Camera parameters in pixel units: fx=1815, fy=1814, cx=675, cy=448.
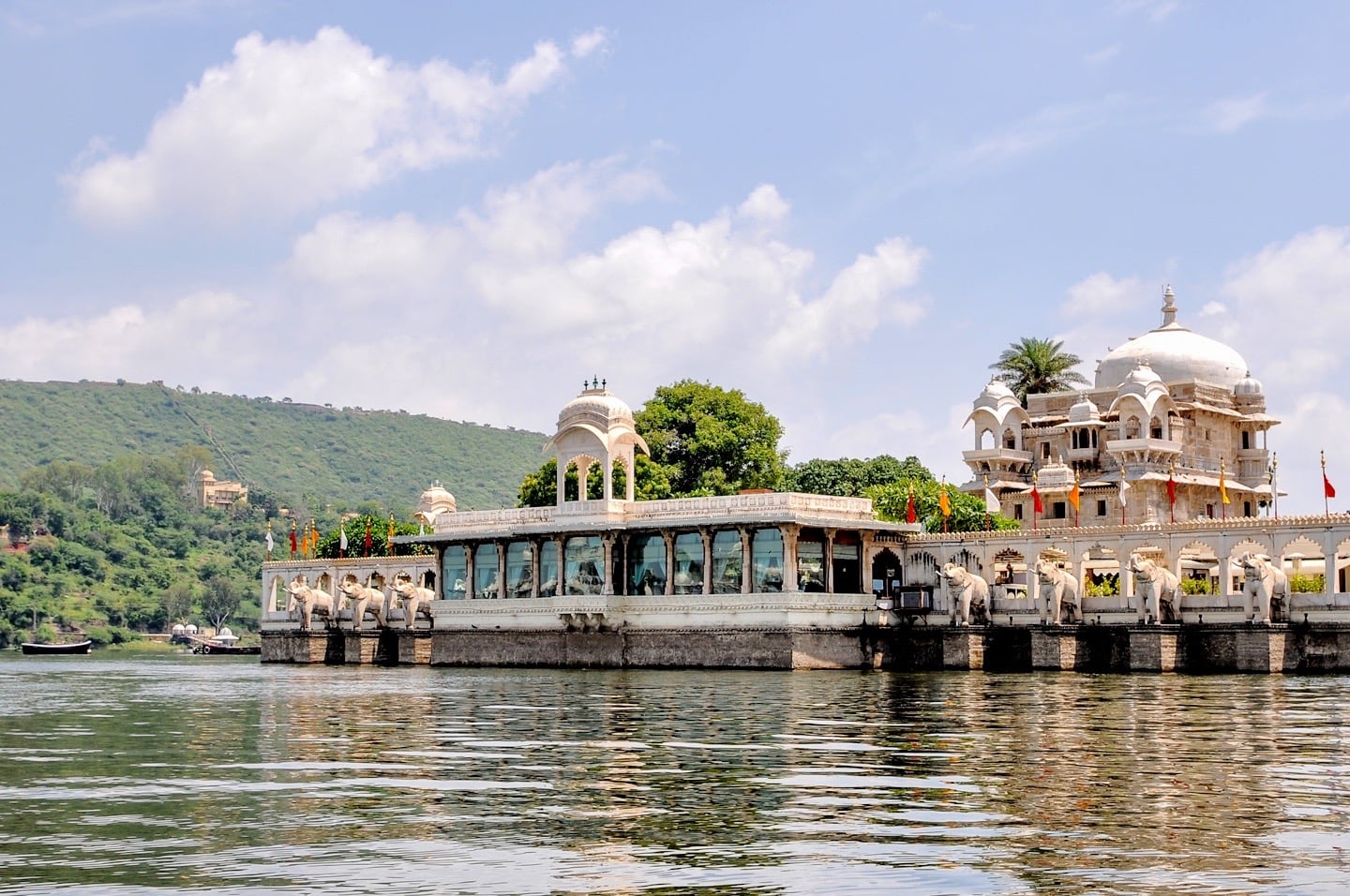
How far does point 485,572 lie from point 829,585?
14.7 metres

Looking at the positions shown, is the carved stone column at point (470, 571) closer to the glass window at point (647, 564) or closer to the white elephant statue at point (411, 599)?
the white elephant statue at point (411, 599)

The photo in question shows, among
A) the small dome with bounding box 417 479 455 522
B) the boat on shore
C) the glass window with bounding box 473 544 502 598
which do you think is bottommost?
the boat on shore

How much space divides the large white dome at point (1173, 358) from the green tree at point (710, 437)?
54.4ft

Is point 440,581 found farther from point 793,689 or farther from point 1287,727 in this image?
point 1287,727

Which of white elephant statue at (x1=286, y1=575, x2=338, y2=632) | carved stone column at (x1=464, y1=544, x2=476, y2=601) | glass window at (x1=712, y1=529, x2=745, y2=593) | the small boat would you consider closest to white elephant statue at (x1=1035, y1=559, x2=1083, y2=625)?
glass window at (x1=712, y1=529, x2=745, y2=593)

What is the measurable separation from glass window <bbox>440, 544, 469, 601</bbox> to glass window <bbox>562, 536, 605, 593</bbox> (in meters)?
6.10

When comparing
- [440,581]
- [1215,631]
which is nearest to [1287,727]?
[1215,631]

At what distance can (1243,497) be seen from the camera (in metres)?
83.2

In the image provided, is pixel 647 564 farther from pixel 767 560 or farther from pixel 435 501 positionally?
pixel 435 501

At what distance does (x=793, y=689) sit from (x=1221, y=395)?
1873 inches

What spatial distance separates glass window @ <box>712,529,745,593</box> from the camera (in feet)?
200

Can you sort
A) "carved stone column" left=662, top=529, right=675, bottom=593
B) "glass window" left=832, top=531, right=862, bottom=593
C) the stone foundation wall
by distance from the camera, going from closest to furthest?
the stone foundation wall → "glass window" left=832, top=531, right=862, bottom=593 → "carved stone column" left=662, top=529, right=675, bottom=593

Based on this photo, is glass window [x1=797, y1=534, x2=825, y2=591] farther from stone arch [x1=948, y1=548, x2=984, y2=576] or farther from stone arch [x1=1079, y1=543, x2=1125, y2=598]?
stone arch [x1=1079, y1=543, x2=1125, y2=598]

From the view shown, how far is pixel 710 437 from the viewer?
8844cm
